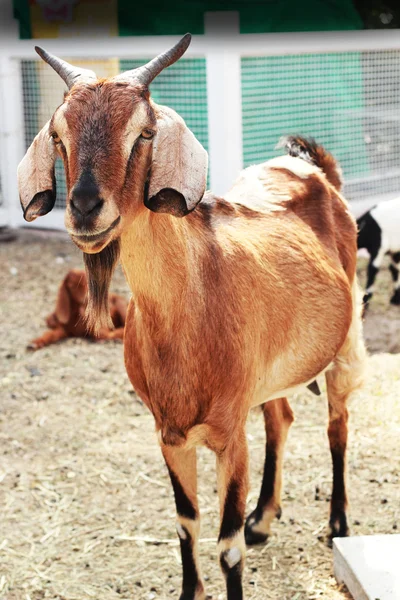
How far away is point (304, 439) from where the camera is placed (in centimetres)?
509

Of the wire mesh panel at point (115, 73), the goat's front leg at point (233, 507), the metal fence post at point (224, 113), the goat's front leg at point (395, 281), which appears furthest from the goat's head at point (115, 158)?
the metal fence post at point (224, 113)

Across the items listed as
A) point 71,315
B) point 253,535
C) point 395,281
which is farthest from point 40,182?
point 395,281

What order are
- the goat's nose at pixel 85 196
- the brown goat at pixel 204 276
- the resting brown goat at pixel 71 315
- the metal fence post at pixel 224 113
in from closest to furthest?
the goat's nose at pixel 85 196 → the brown goat at pixel 204 276 → the resting brown goat at pixel 71 315 → the metal fence post at pixel 224 113

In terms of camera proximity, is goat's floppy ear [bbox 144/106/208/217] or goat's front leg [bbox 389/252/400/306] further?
goat's front leg [bbox 389/252/400/306]

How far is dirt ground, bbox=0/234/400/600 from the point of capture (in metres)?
3.79

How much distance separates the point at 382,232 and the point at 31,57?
5.06m

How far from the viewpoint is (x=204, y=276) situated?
9.80 feet

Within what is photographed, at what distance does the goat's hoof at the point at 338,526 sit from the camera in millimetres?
3990

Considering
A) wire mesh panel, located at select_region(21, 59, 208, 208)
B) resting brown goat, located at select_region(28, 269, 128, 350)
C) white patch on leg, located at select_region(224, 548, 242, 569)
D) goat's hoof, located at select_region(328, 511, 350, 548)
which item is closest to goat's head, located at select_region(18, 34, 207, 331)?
white patch on leg, located at select_region(224, 548, 242, 569)

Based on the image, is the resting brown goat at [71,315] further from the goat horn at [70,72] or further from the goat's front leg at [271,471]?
the goat horn at [70,72]

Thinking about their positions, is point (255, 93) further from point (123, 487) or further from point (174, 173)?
point (174, 173)

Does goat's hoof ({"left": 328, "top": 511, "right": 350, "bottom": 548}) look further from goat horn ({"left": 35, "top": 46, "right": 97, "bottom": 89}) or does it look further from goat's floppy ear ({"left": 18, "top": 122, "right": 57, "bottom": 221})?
goat horn ({"left": 35, "top": 46, "right": 97, "bottom": 89})

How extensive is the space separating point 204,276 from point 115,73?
23.3 ft

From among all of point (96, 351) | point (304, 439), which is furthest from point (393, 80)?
point (304, 439)
